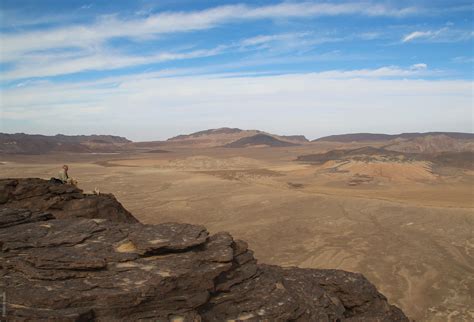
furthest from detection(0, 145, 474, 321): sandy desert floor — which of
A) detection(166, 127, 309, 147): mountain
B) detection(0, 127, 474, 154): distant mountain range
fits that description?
detection(166, 127, 309, 147): mountain

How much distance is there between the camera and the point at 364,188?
29656 mm

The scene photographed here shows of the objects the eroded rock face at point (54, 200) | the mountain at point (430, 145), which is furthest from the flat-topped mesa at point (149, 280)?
the mountain at point (430, 145)

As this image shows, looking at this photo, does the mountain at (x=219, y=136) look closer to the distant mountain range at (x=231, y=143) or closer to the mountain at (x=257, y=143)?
the distant mountain range at (x=231, y=143)

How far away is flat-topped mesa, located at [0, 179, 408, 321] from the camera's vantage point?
16.6 feet

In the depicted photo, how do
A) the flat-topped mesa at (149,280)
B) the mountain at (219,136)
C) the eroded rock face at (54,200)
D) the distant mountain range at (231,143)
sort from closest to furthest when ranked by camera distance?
the flat-topped mesa at (149,280)
the eroded rock face at (54,200)
the distant mountain range at (231,143)
the mountain at (219,136)

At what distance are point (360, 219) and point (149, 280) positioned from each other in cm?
1531

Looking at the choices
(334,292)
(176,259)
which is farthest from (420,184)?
(176,259)

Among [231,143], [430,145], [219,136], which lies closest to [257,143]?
[231,143]

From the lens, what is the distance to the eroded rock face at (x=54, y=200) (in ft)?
29.5

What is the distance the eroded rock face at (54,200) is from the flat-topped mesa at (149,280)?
177 centimetres

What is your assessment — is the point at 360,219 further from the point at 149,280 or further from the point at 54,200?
the point at 149,280

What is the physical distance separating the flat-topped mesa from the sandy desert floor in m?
4.62

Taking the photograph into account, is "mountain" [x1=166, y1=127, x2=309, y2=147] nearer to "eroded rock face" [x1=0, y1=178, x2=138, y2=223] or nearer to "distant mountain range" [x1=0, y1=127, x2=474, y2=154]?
"distant mountain range" [x1=0, y1=127, x2=474, y2=154]

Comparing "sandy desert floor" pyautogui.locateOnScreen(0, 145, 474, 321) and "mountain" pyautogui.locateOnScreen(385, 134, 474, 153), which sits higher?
"mountain" pyautogui.locateOnScreen(385, 134, 474, 153)
